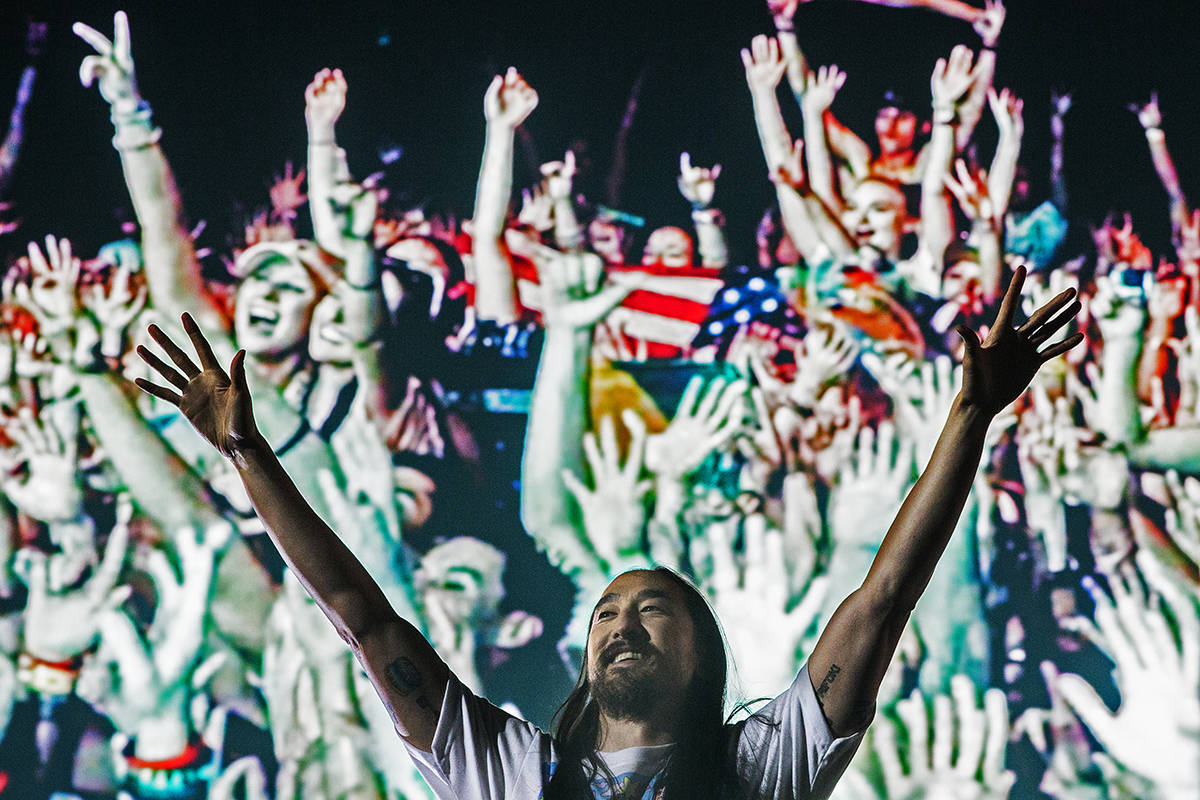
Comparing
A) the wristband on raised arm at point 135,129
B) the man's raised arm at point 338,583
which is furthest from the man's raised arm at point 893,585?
the wristband on raised arm at point 135,129

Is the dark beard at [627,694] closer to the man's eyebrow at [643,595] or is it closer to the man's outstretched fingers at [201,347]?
the man's eyebrow at [643,595]

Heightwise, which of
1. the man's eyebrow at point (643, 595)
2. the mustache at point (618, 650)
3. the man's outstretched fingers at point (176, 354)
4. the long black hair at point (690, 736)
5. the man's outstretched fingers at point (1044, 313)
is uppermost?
the man's outstretched fingers at point (176, 354)

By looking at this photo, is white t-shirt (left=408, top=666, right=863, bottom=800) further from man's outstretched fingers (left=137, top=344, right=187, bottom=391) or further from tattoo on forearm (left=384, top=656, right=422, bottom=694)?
man's outstretched fingers (left=137, top=344, right=187, bottom=391)

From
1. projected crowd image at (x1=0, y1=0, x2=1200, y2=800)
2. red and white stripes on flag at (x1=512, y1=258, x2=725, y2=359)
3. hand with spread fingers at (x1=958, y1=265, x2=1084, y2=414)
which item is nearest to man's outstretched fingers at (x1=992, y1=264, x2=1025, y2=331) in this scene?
hand with spread fingers at (x1=958, y1=265, x2=1084, y2=414)

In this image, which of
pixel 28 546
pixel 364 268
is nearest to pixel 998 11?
pixel 364 268

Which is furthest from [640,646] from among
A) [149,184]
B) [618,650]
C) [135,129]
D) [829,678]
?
[135,129]

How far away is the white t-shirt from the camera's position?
102cm

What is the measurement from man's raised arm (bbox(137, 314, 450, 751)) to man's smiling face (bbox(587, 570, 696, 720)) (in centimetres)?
16

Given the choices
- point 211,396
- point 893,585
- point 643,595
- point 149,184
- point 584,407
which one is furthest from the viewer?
point 149,184

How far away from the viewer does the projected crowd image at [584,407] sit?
237 cm

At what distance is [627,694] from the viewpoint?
1129mm

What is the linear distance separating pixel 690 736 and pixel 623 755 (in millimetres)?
72

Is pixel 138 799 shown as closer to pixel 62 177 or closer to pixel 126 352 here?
pixel 126 352

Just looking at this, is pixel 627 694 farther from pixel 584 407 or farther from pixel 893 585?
pixel 584 407
